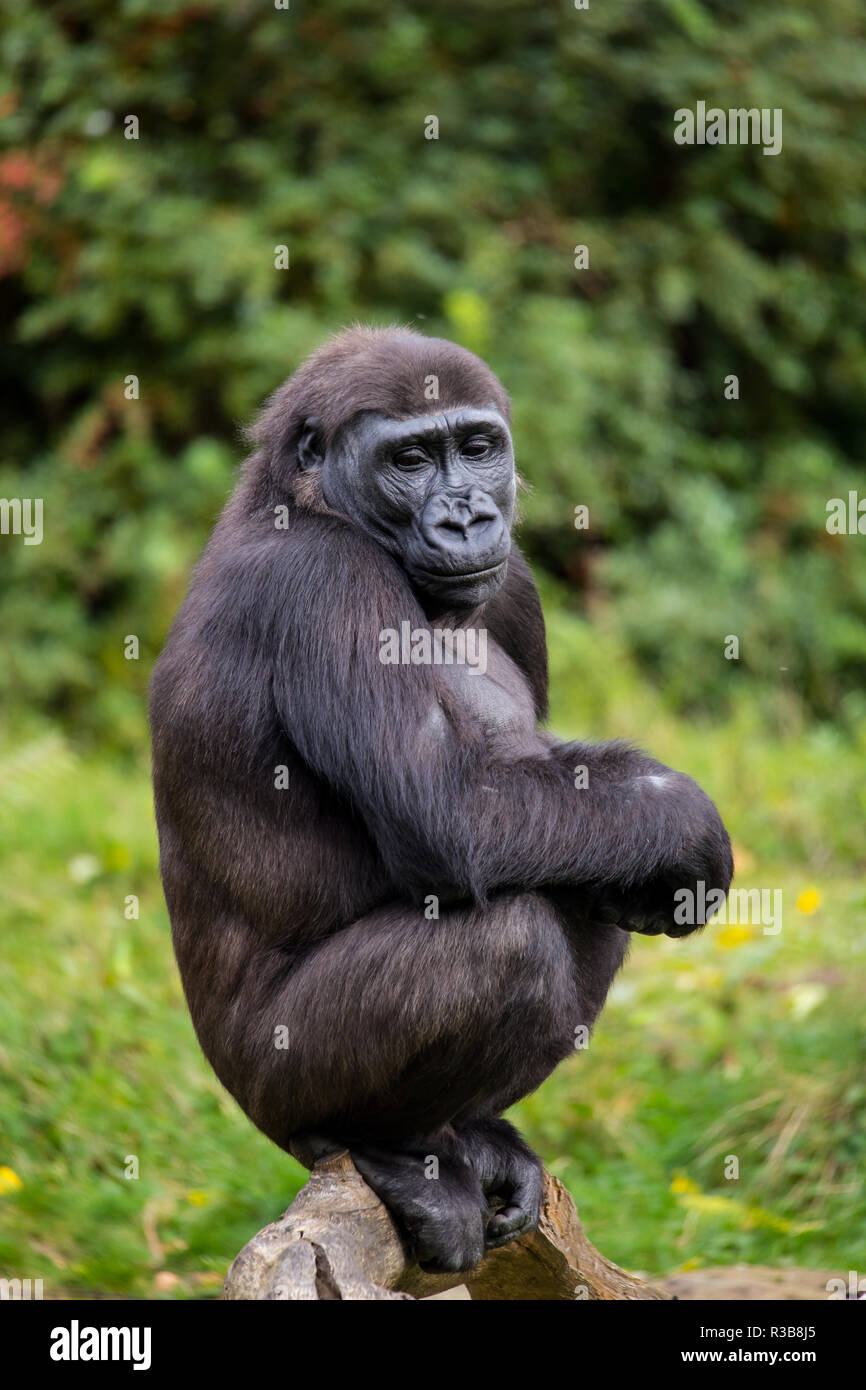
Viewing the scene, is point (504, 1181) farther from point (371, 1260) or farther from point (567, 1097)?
point (567, 1097)

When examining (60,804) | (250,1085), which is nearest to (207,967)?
(250,1085)

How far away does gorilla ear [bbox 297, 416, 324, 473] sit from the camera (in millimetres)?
4508

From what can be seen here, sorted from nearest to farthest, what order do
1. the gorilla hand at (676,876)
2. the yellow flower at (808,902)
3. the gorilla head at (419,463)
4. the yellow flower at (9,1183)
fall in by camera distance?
the gorilla hand at (676,876), the gorilla head at (419,463), the yellow flower at (9,1183), the yellow flower at (808,902)

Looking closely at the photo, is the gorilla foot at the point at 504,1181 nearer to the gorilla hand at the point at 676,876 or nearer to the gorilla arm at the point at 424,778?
the gorilla hand at the point at 676,876

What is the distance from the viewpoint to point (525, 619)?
509cm

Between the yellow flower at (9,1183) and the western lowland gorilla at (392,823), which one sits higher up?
the western lowland gorilla at (392,823)

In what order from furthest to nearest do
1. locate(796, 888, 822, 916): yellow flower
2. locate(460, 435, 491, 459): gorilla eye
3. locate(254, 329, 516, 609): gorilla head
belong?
locate(796, 888, 822, 916): yellow flower
locate(460, 435, 491, 459): gorilla eye
locate(254, 329, 516, 609): gorilla head

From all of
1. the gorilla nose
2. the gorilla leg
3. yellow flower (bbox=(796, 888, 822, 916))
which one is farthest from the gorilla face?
yellow flower (bbox=(796, 888, 822, 916))

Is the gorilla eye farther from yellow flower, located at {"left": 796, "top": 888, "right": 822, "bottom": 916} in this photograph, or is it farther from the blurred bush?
the blurred bush

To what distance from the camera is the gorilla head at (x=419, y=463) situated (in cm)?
434

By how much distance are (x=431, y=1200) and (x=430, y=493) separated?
6.18 ft

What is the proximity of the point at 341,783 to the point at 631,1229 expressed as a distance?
2.77 meters

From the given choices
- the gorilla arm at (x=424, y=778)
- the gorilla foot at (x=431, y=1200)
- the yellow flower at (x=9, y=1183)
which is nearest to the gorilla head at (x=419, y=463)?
the gorilla arm at (x=424, y=778)

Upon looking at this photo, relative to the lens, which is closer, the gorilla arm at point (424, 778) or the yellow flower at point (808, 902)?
the gorilla arm at point (424, 778)
